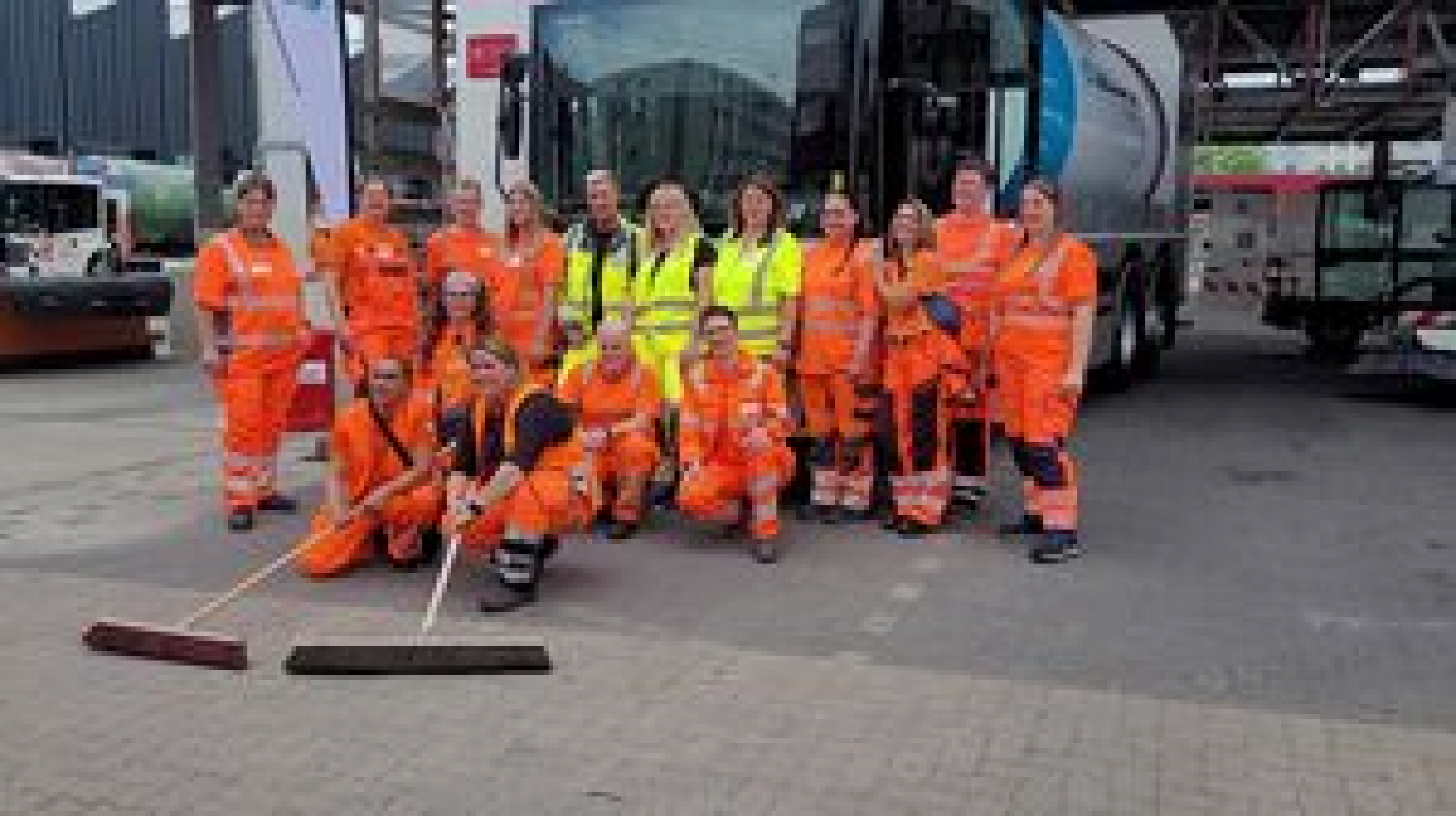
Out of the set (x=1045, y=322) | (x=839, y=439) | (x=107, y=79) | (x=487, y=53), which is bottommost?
(x=839, y=439)

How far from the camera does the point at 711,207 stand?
29.9 ft

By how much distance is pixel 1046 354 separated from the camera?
7.34 meters

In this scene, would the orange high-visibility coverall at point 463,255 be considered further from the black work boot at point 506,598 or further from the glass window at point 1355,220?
the glass window at point 1355,220

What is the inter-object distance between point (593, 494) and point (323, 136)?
13.2ft

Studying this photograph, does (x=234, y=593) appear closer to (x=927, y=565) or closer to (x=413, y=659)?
(x=413, y=659)

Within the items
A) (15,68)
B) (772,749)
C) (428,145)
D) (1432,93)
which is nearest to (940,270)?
(772,749)

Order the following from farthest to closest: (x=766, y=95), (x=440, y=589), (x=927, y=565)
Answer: (x=766, y=95) < (x=927, y=565) < (x=440, y=589)

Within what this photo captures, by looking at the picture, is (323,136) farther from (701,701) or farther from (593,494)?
(701,701)

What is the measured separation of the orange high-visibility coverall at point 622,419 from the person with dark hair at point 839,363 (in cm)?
83

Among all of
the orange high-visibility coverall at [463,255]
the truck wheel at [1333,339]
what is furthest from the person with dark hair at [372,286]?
the truck wheel at [1333,339]

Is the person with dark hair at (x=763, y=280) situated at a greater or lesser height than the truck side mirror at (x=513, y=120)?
lesser

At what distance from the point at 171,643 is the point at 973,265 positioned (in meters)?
4.26

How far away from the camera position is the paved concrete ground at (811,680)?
175 inches

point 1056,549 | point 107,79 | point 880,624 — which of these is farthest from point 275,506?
point 107,79
